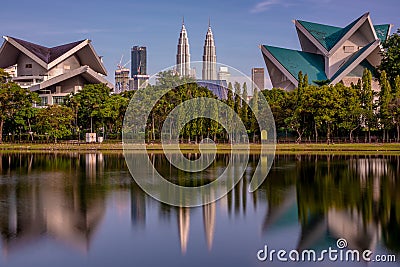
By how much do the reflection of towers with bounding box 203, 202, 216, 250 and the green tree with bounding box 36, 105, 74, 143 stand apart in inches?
1026

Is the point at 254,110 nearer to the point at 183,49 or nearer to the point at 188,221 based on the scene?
the point at 188,221

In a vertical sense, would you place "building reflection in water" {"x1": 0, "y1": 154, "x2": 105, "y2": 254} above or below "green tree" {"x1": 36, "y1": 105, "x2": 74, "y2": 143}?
below

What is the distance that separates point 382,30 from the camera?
52.9m

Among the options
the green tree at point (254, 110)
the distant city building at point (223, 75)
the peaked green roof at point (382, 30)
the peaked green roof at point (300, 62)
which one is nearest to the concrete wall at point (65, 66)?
the peaked green roof at point (300, 62)

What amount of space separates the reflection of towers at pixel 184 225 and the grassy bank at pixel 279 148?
19.4 m

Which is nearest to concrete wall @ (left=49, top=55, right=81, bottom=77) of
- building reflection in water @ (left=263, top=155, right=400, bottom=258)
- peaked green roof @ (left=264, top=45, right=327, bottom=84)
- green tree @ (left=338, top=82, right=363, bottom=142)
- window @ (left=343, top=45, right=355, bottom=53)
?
peaked green roof @ (left=264, top=45, right=327, bottom=84)

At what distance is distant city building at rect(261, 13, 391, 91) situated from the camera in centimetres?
5009

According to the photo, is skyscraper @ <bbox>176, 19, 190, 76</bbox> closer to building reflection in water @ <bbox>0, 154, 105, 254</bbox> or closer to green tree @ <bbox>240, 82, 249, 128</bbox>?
green tree @ <bbox>240, 82, 249, 128</bbox>

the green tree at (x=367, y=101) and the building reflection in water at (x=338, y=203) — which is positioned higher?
the green tree at (x=367, y=101)

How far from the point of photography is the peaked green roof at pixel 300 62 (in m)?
51.1

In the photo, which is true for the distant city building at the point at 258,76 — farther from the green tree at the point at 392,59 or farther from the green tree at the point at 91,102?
the green tree at the point at 91,102

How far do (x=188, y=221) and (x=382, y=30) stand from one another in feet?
154

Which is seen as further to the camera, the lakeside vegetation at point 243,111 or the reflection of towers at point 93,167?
the lakeside vegetation at point 243,111

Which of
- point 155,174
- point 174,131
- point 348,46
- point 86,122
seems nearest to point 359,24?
point 348,46
